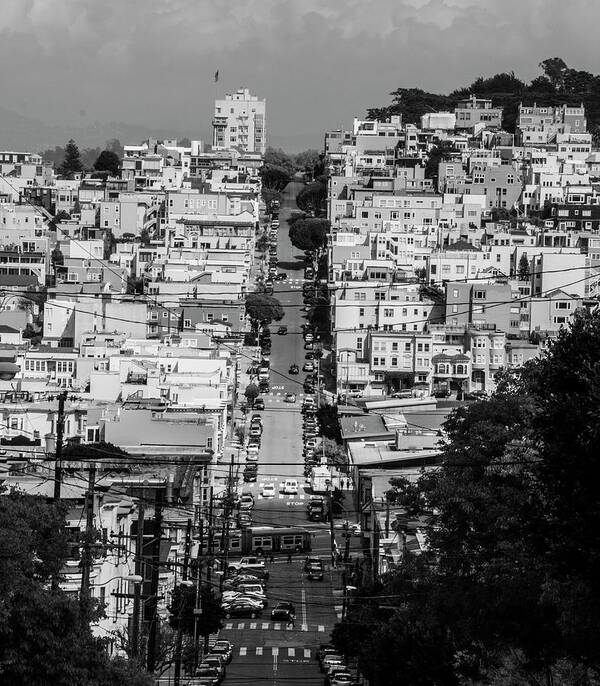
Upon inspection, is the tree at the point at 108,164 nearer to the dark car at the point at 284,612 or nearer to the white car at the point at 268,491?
the white car at the point at 268,491

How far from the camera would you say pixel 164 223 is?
9188cm

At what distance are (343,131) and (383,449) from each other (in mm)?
68045

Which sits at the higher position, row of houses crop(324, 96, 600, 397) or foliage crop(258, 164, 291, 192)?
foliage crop(258, 164, 291, 192)

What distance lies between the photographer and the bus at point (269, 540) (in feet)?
153

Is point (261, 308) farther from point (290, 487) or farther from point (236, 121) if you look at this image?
point (236, 121)

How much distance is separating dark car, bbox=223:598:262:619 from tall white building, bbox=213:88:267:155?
102 meters

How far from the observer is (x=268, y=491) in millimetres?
54875

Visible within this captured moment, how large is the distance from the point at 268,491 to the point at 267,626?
17.0 meters

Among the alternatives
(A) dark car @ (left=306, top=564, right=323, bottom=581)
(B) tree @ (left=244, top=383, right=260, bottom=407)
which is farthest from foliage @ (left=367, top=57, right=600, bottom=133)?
(A) dark car @ (left=306, top=564, right=323, bottom=581)

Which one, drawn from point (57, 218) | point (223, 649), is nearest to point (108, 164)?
point (57, 218)

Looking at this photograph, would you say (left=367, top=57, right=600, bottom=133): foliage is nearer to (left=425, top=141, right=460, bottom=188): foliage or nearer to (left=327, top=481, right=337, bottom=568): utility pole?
(left=425, top=141, right=460, bottom=188): foliage

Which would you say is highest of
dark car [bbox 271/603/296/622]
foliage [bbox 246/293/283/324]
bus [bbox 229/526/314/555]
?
foliage [bbox 246/293/283/324]

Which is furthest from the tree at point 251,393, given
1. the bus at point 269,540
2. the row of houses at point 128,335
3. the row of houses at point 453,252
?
the bus at point 269,540

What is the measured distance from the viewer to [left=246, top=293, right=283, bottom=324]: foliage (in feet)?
250
